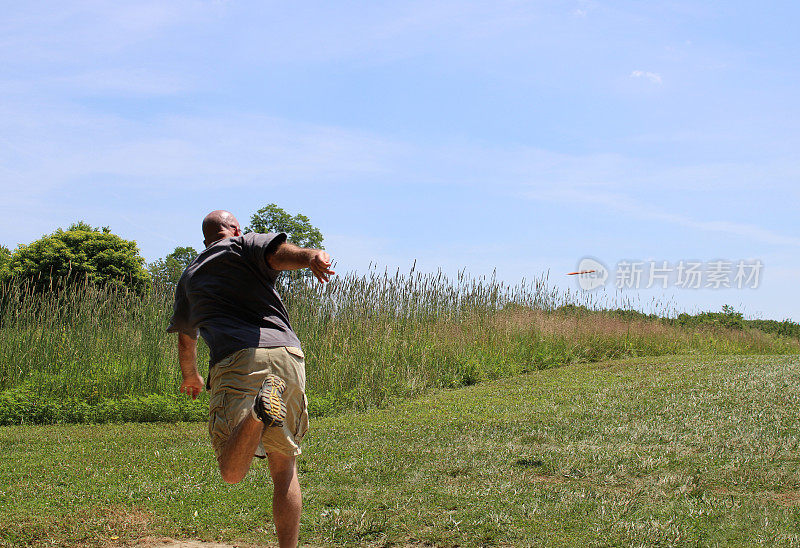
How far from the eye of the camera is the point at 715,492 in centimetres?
520

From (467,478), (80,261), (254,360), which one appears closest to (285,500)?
(254,360)

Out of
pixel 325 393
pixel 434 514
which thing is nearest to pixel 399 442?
pixel 434 514

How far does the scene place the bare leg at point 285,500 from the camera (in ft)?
11.5

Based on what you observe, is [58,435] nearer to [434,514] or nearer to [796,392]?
[434,514]

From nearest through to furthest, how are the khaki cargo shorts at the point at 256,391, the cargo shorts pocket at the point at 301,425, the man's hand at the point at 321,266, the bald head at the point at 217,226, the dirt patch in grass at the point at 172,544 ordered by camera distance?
the man's hand at the point at 321,266
the khaki cargo shorts at the point at 256,391
the cargo shorts pocket at the point at 301,425
the bald head at the point at 217,226
the dirt patch in grass at the point at 172,544

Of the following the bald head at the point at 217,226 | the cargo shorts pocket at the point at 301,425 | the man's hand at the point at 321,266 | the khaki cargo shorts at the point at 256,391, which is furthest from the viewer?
the bald head at the point at 217,226

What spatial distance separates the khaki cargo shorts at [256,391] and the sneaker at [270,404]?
0.33 ft

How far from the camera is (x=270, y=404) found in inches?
128

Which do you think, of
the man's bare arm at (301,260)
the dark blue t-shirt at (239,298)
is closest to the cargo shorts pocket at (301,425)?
the dark blue t-shirt at (239,298)

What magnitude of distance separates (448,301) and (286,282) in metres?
3.01

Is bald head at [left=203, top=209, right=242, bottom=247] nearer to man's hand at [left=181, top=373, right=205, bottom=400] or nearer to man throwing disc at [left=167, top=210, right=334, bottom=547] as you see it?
man throwing disc at [left=167, top=210, right=334, bottom=547]

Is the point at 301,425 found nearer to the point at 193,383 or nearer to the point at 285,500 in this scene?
the point at 285,500

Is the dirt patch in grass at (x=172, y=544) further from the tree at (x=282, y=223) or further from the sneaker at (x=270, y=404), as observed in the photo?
the tree at (x=282, y=223)

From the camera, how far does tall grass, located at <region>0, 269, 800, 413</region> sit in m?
9.48
